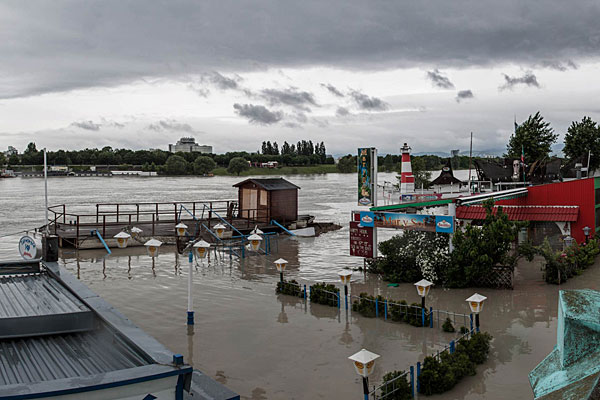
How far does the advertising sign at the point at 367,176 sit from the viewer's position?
75.0 feet

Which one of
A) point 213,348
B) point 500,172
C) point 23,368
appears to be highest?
point 500,172

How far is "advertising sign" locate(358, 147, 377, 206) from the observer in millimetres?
22875

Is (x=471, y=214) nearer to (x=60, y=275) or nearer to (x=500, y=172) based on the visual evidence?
(x=500, y=172)

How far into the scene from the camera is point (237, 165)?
13162 cm

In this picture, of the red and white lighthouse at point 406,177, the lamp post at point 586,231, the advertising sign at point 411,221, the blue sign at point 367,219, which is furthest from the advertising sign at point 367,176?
the lamp post at point 586,231

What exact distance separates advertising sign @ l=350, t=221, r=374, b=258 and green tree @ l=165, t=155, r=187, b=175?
4497 inches

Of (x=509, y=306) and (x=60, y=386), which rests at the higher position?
(x=60, y=386)

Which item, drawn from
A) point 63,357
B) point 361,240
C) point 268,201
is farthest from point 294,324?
point 268,201

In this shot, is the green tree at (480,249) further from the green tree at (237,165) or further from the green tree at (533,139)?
the green tree at (237,165)

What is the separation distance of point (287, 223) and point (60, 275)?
94.7ft

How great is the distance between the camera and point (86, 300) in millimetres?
8672

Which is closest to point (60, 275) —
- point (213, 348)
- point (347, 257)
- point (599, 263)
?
point (213, 348)

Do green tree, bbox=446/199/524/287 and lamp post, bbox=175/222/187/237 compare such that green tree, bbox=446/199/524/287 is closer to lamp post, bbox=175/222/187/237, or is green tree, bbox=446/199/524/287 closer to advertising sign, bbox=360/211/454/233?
advertising sign, bbox=360/211/454/233

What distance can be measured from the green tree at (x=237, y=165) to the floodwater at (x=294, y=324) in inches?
4015
